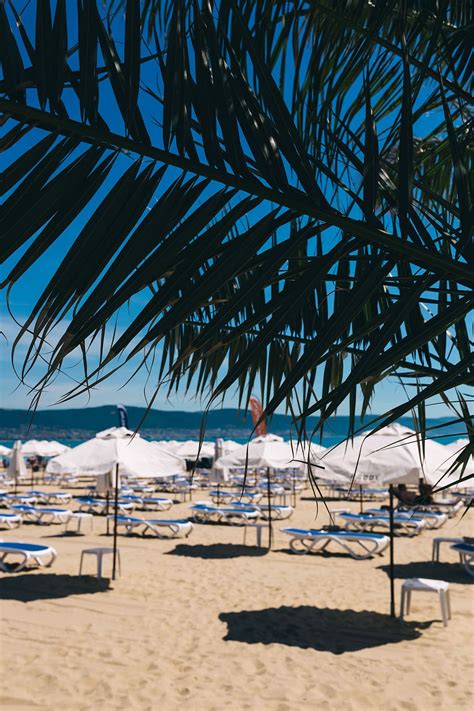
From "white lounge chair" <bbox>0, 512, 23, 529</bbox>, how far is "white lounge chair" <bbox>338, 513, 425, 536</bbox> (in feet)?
24.6

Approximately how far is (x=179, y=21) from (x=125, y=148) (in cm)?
31

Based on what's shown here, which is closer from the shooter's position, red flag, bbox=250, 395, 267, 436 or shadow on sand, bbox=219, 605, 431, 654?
red flag, bbox=250, 395, 267, 436

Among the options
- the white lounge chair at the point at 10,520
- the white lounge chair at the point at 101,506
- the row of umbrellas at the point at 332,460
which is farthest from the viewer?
the white lounge chair at the point at 101,506

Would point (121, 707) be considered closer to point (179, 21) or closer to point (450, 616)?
point (450, 616)

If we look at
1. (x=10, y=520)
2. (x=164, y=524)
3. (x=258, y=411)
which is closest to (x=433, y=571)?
(x=258, y=411)

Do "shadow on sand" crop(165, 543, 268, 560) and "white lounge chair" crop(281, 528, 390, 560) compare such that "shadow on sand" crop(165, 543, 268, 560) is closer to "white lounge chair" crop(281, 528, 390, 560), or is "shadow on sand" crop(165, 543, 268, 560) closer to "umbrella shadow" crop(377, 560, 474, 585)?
"white lounge chair" crop(281, 528, 390, 560)

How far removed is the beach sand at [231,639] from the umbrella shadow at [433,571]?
0.03 metres

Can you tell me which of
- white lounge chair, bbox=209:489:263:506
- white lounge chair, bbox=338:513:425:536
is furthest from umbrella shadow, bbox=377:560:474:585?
white lounge chair, bbox=209:489:263:506

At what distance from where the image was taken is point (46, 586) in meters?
8.35

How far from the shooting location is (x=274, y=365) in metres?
1.77

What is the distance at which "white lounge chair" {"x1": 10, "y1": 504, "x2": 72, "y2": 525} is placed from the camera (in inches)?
551

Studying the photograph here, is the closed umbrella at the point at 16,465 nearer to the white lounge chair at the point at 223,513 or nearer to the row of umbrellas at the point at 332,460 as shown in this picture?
the white lounge chair at the point at 223,513

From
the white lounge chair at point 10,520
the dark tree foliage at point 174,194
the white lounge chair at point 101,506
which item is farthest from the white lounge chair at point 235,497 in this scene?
the dark tree foliage at point 174,194

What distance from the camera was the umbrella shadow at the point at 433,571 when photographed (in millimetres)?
9328
